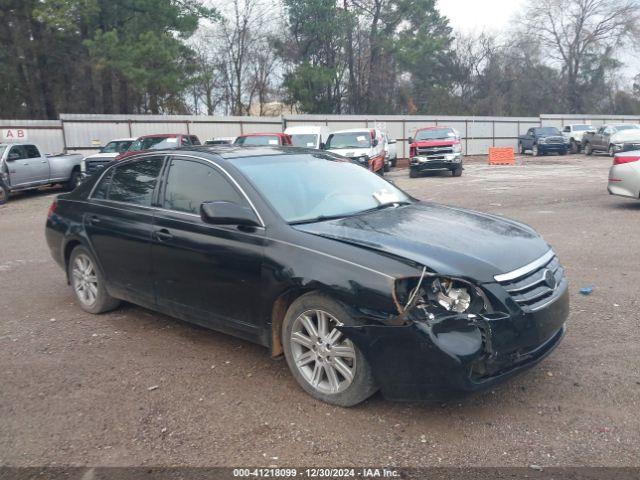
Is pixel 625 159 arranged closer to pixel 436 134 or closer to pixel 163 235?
pixel 163 235

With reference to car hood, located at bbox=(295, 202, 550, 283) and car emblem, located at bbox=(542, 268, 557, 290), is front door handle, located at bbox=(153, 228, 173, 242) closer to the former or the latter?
car hood, located at bbox=(295, 202, 550, 283)

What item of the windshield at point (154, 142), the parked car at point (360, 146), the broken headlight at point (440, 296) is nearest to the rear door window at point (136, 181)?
the broken headlight at point (440, 296)

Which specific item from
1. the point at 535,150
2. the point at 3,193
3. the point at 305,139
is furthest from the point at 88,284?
the point at 535,150

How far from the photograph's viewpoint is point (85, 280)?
A: 5.71 metres

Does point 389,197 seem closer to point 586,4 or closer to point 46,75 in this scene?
point 46,75

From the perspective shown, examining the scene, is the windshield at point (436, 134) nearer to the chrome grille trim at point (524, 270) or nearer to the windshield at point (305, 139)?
the windshield at point (305, 139)

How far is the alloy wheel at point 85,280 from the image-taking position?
563 centimetres

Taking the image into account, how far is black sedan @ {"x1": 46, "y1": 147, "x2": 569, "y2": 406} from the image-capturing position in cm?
332

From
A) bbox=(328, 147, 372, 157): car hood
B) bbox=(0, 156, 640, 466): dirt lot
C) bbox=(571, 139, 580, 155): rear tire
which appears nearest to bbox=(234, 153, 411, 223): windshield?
bbox=(0, 156, 640, 466): dirt lot

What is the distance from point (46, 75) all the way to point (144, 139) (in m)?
15.4

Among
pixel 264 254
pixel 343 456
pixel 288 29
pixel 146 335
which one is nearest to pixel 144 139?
pixel 146 335

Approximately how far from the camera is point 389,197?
16.2 feet

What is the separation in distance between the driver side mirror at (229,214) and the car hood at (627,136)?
26.6m

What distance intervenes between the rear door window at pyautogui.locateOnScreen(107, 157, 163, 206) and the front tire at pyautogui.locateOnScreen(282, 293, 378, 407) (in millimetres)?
1940
